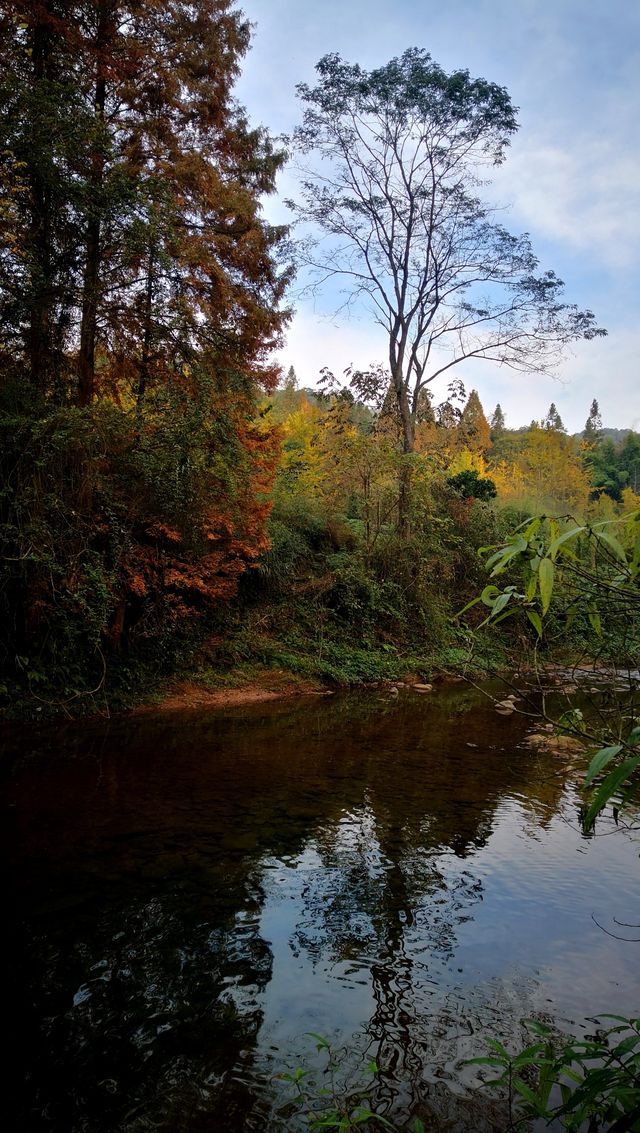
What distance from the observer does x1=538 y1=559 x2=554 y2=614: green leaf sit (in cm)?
112

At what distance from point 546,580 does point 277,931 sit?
3.64 m

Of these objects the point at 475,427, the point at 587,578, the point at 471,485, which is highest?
the point at 475,427

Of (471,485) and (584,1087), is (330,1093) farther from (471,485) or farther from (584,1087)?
(471,485)

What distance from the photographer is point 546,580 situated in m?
1.15

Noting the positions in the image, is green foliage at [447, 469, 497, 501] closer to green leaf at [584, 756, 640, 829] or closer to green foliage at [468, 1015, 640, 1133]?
green foliage at [468, 1015, 640, 1133]

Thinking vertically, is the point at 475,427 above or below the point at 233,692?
above

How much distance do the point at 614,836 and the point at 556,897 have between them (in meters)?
1.63

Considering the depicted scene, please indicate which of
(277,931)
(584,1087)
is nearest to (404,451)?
(277,931)

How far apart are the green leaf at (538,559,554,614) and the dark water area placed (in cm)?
89

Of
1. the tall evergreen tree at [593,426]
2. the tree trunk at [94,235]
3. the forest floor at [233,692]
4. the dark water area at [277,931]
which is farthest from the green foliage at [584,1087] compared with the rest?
the tall evergreen tree at [593,426]

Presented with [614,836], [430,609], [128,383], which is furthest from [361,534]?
[614,836]

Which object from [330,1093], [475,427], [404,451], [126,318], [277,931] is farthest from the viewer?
[475,427]

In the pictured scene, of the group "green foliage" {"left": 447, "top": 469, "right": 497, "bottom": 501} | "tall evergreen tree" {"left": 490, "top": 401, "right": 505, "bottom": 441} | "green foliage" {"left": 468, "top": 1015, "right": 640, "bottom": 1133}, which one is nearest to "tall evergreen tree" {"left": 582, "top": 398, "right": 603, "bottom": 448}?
"tall evergreen tree" {"left": 490, "top": 401, "right": 505, "bottom": 441}

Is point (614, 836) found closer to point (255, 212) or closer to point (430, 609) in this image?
point (430, 609)
